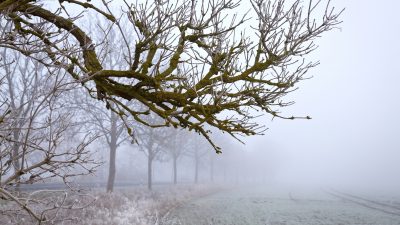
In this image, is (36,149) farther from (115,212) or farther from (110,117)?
(110,117)

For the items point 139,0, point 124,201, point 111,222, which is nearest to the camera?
point 139,0

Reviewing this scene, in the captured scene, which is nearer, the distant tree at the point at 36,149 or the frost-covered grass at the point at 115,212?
the distant tree at the point at 36,149

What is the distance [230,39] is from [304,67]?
1259mm

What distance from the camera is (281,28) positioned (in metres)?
5.27

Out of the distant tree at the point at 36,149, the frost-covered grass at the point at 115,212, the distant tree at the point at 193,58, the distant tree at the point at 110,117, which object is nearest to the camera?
the distant tree at the point at 36,149

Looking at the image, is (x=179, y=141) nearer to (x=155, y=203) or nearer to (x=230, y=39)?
(x=155, y=203)

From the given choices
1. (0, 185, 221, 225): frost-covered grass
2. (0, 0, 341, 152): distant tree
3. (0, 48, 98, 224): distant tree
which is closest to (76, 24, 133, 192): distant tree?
(0, 185, 221, 225): frost-covered grass

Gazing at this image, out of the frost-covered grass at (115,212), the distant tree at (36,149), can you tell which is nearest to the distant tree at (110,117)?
the frost-covered grass at (115,212)

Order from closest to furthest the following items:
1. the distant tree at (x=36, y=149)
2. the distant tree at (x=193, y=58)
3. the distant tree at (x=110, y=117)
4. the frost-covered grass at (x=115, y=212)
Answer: the distant tree at (x=36, y=149) < the distant tree at (x=193, y=58) < the frost-covered grass at (x=115, y=212) < the distant tree at (x=110, y=117)

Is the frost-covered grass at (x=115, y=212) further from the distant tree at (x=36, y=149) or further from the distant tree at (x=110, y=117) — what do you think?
the distant tree at (x=110, y=117)

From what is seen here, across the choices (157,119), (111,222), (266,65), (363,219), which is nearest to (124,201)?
(111,222)

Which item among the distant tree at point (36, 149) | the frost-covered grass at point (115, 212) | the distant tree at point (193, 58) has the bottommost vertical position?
the frost-covered grass at point (115, 212)

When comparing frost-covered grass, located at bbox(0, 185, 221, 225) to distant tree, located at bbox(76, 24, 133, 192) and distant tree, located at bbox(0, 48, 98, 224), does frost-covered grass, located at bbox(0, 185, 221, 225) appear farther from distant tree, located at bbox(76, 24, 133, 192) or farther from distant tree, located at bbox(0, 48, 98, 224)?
distant tree, located at bbox(76, 24, 133, 192)

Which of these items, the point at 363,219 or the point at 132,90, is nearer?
the point at 132,90
